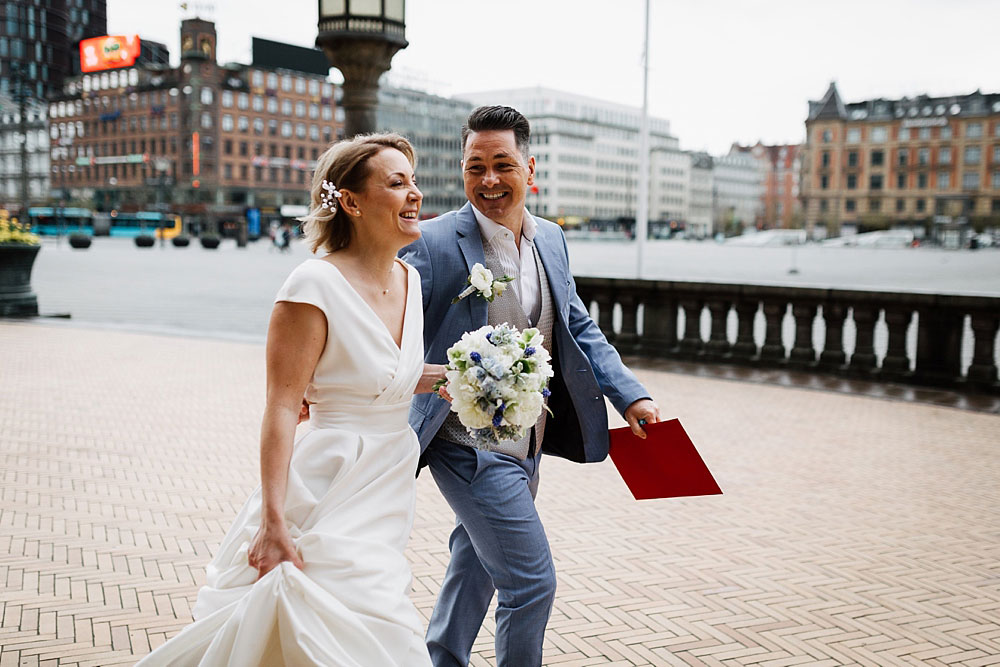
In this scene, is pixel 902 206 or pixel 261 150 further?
pixel 261 150

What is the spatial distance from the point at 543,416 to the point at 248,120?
112 m

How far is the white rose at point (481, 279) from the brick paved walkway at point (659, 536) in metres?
1.65

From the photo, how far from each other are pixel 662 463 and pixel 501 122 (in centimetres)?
124

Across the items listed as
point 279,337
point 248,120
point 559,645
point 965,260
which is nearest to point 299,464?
point 279,337

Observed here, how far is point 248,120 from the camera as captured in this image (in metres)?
108

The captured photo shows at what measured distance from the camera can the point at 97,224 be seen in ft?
233

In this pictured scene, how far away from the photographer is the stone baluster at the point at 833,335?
10789 millimetres

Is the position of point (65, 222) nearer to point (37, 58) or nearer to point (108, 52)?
point (108, 52)

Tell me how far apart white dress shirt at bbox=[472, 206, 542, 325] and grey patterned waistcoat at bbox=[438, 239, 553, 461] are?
0.01m

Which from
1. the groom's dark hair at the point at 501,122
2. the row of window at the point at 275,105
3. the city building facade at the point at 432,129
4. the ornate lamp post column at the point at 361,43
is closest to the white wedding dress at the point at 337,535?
the groom's dark hair at the point at 501,122

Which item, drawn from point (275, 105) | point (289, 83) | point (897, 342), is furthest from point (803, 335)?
point (289, 83)

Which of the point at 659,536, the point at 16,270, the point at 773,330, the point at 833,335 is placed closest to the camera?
the point at 659,536

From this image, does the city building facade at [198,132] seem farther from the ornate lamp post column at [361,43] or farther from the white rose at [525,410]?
the white rose at [525,410]

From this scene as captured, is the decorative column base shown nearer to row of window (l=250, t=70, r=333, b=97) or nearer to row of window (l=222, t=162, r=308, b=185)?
row of window (l=222, t=162, r=308, b=185)
